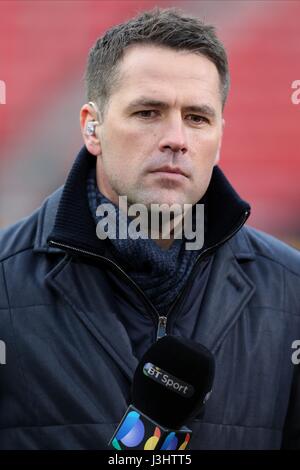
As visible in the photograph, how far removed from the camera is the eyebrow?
4.10 ft

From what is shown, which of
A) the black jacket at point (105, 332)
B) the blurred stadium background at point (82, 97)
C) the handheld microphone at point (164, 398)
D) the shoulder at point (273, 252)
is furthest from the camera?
the blurred stadium background at point (82, 97)

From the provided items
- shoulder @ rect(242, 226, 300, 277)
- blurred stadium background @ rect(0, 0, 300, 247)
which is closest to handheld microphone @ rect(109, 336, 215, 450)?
shoulder @ rect(242, 226, 300, 277)

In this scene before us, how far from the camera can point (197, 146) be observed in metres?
1.27

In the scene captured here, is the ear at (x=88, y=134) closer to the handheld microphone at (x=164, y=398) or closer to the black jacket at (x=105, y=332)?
the black jacket at (x=105, y=332)

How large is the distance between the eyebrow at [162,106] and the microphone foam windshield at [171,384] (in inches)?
18.2

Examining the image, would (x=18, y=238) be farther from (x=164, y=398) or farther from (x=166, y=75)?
(x=164, y=398)

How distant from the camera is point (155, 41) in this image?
130 cm

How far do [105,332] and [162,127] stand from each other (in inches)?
13.9

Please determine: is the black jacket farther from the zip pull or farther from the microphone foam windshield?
the microphone foam windshield

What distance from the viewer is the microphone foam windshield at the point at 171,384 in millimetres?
917

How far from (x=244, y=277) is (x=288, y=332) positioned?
0.13 metres

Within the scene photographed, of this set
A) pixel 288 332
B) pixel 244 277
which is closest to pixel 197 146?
pixel 244 277

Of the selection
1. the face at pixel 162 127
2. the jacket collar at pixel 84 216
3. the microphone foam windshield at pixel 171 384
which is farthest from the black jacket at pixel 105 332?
the microphone foam windshield at pixel 171 384
